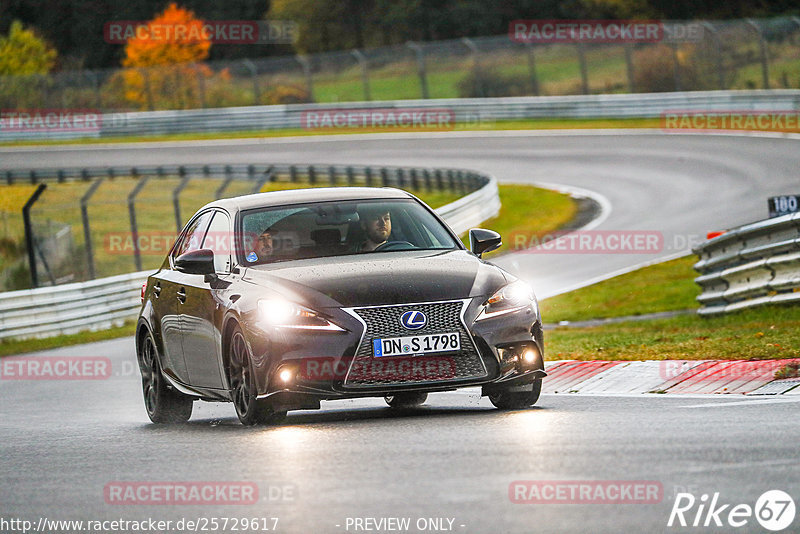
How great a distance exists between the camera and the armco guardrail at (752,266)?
1498 centimetres

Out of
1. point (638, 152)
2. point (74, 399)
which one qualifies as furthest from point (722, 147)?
point (74, 399)

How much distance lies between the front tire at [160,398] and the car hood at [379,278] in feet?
5.82

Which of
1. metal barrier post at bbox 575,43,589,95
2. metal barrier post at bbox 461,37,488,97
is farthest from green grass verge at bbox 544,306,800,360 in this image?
metal barrier post at bbox 461,37,488,97

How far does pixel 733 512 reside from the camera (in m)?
5.66

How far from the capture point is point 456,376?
888 cm

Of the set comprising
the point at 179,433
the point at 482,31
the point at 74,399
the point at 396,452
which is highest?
the point at 396,452

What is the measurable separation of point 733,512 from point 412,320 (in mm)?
3437

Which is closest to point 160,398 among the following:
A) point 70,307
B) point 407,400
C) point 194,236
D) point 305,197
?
point 194,236

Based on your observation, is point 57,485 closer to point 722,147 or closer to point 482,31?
point 722,147

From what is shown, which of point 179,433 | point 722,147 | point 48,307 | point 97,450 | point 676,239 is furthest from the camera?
point 722,147

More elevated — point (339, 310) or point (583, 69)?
point (339, 310)

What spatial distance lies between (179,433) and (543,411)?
97.5 inches

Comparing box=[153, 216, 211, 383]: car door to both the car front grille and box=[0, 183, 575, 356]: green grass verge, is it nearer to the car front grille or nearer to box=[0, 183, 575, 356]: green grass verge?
the car front grille

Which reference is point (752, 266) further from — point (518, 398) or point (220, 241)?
point (220, 241)
